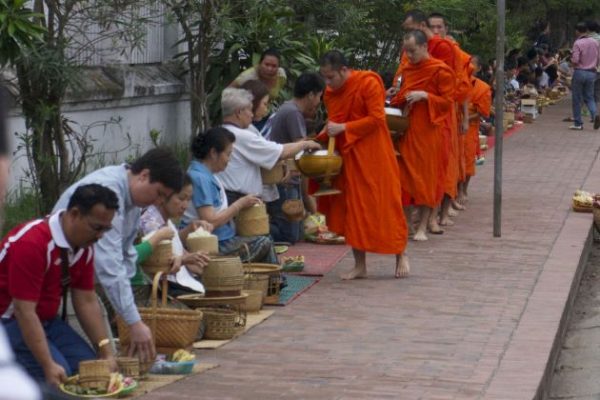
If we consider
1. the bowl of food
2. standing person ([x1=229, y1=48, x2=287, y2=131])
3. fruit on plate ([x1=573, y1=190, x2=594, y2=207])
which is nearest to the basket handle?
the bowl of food

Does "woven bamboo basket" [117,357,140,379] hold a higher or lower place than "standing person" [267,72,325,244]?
lower

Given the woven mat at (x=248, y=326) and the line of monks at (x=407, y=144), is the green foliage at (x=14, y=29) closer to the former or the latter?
the woven mat at (x=248, y=326)

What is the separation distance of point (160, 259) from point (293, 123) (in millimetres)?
3965

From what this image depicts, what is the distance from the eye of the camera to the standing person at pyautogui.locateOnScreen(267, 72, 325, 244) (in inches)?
443

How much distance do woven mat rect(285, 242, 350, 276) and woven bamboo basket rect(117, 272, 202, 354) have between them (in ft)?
11.0

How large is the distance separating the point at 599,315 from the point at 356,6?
6458 mm

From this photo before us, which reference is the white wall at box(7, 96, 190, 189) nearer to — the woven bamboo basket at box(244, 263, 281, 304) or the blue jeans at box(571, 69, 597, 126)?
the woven bamboo basket at box(244, 263, 281, 304)

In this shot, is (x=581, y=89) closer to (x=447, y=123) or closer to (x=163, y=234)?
(x=447, y=123)

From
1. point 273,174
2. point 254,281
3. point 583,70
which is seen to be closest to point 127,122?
point 273,174

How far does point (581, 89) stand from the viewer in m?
25.7

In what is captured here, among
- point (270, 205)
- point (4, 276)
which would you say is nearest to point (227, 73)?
point (270, 205)

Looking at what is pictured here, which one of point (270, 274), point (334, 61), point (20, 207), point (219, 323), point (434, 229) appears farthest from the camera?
point (434, 229)

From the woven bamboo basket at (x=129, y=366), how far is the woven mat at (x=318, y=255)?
4.12m

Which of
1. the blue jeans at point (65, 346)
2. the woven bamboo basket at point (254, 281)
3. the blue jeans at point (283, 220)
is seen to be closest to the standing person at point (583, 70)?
the blue jeans at point (283, 220)
